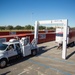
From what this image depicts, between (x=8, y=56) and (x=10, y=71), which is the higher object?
(x=8, y=56)

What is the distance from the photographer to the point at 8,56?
1009cm

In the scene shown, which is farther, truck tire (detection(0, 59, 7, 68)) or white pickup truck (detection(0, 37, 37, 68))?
white pickup truck (detection(0, 37, 37, 68))

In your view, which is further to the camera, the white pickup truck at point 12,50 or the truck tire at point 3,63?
the white pickup truck at point 12,50

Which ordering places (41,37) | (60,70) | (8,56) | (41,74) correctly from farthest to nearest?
(41,37), (8,56), (60,70), (41,74)

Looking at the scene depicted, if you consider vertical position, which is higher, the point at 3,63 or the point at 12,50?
the point at 12,50

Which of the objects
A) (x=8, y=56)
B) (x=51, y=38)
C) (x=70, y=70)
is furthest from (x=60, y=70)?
(x=51, y=38)

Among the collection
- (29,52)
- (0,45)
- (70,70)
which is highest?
(0,45)

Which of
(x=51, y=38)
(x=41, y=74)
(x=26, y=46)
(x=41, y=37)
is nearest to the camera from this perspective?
(x=41, y=74)

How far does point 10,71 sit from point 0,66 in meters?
1.14

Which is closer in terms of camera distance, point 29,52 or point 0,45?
point 0,45

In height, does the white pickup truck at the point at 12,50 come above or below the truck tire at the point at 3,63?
above

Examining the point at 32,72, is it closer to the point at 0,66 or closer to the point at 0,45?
the point at 0,66

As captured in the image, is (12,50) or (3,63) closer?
(3,63)

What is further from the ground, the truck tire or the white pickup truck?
the white pickup truck
